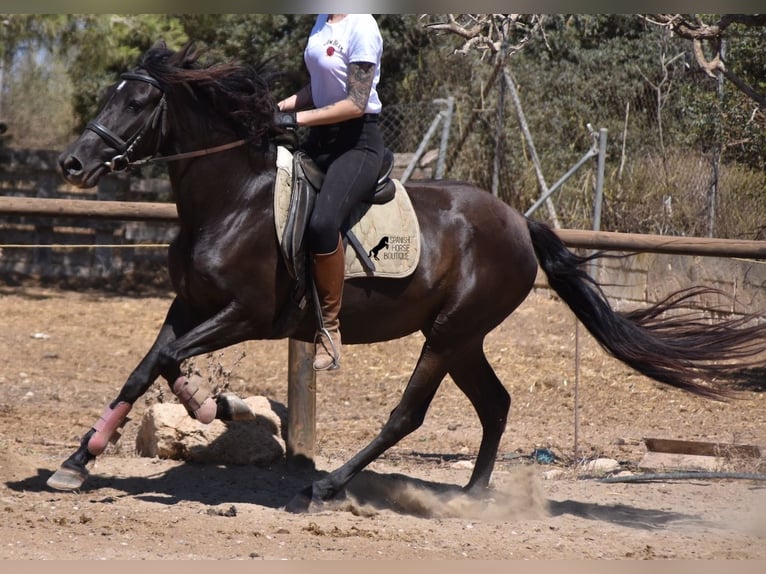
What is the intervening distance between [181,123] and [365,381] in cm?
510

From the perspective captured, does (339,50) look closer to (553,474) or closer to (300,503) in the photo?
(300,503)

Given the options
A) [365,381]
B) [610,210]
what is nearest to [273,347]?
[365,381]

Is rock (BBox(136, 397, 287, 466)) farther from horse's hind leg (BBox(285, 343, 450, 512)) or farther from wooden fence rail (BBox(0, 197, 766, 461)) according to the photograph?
horse's hind leg (BBox(285, 343, 450, 512))

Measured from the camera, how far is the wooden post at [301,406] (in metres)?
6.64

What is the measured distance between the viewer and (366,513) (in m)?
5.65

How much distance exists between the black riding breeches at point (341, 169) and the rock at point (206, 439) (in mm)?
1714

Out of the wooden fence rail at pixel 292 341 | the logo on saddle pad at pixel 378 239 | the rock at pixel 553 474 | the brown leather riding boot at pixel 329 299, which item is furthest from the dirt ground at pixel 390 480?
the logo on saddle pad at pixel 378 239

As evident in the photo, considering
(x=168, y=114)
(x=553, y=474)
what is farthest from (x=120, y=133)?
(x=553, y=474)

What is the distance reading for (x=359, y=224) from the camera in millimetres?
5574

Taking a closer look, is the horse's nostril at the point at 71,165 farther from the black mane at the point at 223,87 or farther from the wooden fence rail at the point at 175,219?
the wooden fence rail at the point at 175,219

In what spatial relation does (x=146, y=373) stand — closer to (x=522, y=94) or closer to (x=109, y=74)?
(x=522, y=94)

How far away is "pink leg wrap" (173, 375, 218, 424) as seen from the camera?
17.4 ft

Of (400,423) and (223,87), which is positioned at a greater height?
(223,87)

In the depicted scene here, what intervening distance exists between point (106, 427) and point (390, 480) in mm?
1782
